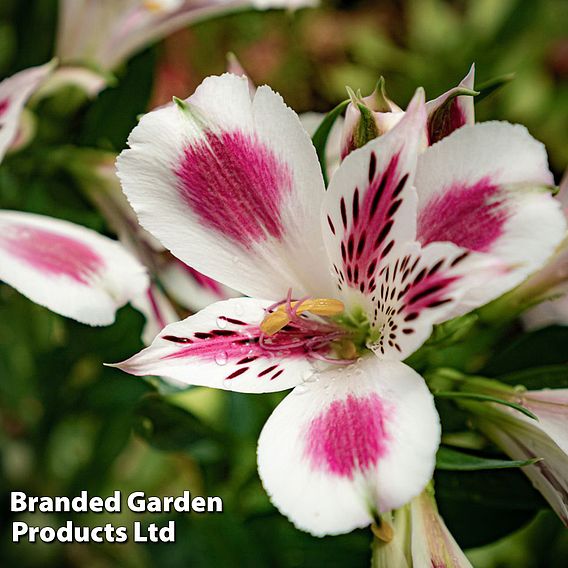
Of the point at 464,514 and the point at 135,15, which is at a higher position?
the point at 135,15

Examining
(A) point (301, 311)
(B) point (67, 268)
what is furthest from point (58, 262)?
(A) point (301, 311)

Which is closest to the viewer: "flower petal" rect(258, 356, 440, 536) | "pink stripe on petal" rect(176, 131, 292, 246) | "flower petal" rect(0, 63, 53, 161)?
"flower petal" rect(258, 356, 440, 536)

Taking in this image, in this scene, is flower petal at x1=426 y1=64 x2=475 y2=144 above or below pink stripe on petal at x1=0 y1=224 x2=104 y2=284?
below

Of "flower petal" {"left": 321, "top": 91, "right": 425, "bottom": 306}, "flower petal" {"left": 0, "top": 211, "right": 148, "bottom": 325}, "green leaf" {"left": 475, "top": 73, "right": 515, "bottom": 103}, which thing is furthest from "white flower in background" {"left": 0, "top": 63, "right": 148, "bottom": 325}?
"green leaf" {"left": 475, "top": 73, "right": 515, "bottom": 103}

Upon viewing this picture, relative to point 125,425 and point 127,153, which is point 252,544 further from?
point 127,153

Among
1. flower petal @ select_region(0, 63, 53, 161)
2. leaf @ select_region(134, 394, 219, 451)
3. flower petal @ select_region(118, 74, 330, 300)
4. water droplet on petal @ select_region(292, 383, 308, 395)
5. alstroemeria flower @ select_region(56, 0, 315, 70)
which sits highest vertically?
alstroemeria flower @ select_region(56, 0, 315, 70)

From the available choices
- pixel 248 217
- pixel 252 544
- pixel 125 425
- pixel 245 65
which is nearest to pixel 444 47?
pixel 245 65

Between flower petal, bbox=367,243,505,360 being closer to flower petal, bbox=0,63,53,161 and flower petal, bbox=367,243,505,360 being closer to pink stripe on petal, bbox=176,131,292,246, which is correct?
pink stripe on petal, bbox=176,131,292,246
